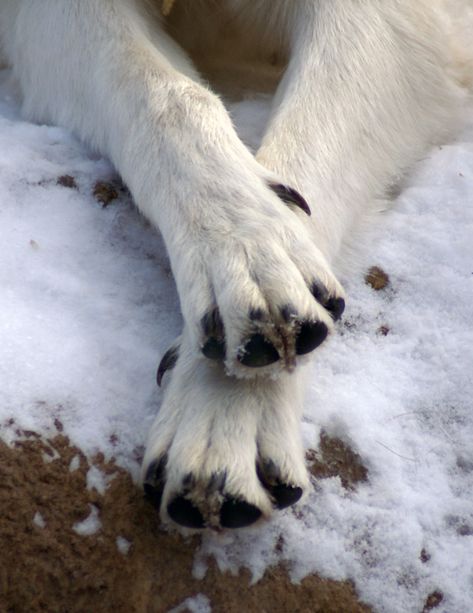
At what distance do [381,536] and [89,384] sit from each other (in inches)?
26.5

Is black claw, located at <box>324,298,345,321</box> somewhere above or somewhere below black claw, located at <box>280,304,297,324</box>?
below

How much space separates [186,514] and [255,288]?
45 centimetres

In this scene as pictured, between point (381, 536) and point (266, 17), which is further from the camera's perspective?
point (266, 17)

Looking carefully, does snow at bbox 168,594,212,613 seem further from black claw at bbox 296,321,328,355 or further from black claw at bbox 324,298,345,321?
black claw at bbox 324,298,345,321

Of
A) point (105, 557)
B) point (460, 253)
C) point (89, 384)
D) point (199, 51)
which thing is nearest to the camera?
point (105, 557)

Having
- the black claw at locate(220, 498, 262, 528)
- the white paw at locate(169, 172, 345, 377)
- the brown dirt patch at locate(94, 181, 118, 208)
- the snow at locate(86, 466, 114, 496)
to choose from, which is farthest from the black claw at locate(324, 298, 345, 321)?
the brown dirt patch at locate(94, 181, 118, 208)

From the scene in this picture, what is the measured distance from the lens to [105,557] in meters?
1.58

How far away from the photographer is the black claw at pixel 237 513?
1.53 metres

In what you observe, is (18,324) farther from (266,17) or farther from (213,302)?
(266,17)

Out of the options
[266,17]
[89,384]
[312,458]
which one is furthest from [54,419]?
[266,17]

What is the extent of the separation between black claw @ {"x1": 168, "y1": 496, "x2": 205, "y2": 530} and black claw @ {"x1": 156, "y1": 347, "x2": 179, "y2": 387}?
34 centimetres

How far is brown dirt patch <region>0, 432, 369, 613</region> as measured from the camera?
1548 millimetres

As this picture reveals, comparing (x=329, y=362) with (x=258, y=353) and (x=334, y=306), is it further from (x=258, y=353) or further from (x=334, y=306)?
(x=258, y=353)

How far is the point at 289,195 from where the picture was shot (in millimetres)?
1999
